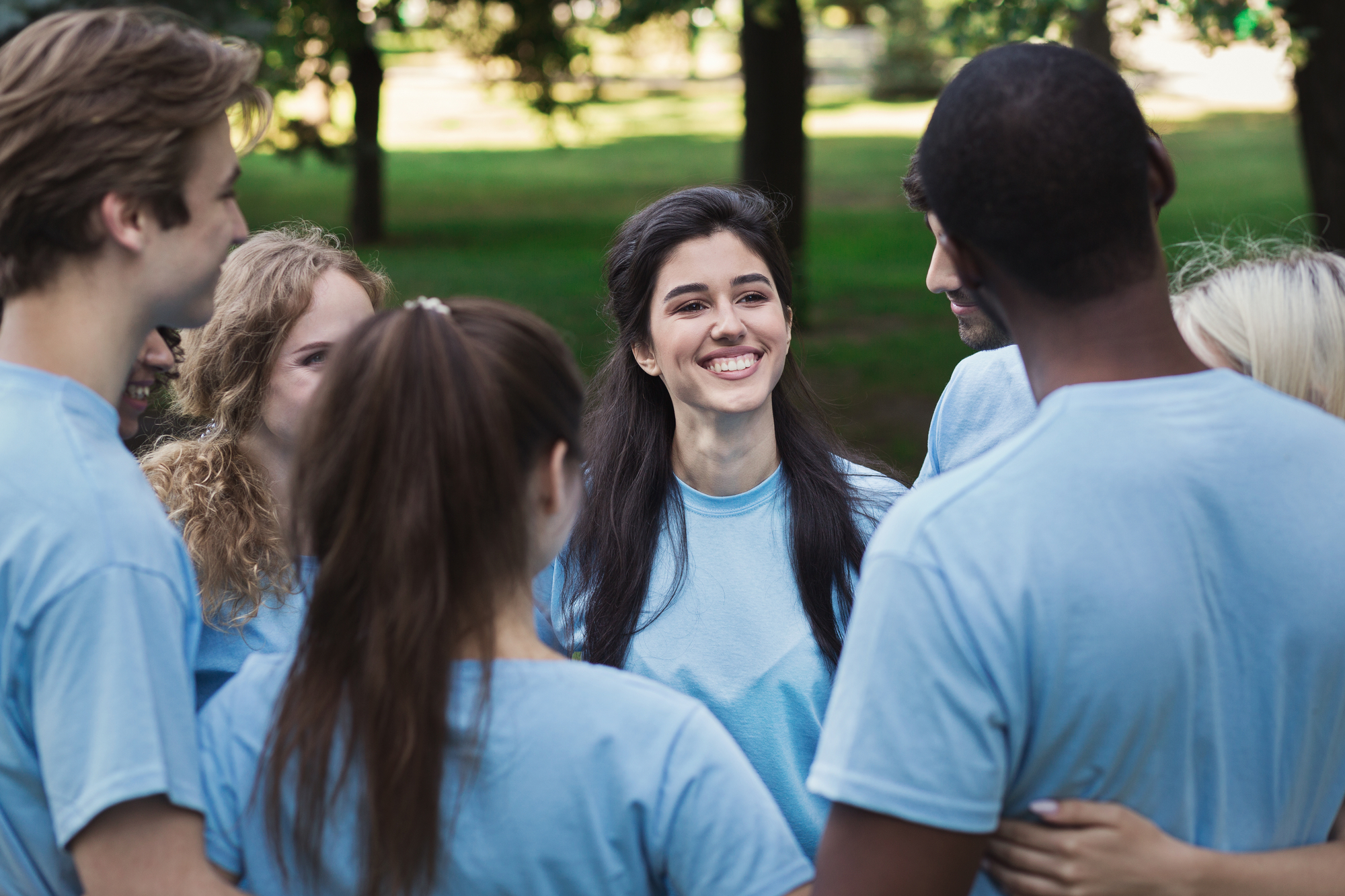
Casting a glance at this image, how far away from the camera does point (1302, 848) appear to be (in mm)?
1619

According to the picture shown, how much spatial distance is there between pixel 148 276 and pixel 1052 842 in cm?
142

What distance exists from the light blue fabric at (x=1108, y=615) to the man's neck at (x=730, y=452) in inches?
58.3

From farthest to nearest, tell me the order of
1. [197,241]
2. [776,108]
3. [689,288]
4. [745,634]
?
[776,108]
[689,288]
[745,634]
[197,241]

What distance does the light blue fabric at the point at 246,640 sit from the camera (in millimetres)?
2453

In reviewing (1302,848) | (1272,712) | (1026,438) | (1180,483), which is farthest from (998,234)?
(1302,848)

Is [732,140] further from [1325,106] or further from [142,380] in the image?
[142,380]

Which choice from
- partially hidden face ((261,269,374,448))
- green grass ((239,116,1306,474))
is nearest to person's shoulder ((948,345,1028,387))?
green grass ((239,116,1306,474))

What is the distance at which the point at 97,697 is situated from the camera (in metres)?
1.55

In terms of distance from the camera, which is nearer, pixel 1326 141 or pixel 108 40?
pixel 108 40

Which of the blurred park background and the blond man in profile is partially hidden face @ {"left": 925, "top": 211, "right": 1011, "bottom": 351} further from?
the blond man in profile

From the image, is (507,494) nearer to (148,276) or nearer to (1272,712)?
(148,276)

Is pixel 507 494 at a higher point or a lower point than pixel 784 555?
higher

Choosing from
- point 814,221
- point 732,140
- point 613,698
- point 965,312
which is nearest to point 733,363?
point 965,312

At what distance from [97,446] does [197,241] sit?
1.09ft
